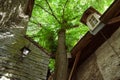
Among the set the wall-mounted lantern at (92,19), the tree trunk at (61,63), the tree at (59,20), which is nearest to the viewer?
the tree trunk at (61,63)

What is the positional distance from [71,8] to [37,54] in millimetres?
3682

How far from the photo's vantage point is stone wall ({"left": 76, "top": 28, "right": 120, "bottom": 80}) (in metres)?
6.25

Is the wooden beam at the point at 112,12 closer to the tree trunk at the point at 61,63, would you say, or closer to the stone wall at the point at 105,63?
the stone wall at the point at 105,63

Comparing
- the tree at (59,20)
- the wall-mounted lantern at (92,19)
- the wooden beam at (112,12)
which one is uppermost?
the tree at (59,20)

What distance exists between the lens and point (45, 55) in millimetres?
10172

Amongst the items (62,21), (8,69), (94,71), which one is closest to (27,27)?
(62,21)

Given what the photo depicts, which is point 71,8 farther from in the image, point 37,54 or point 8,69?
point 8,69

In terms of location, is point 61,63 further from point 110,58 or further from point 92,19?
point 92,19

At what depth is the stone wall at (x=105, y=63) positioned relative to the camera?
20.5 ft

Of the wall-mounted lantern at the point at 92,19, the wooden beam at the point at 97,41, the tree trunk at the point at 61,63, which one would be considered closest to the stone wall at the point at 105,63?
the wooden beam at the point at 97,41

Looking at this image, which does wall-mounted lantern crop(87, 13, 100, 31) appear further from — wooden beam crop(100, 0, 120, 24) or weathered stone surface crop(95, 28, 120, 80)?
weathered stone surface crop(95, 28, 120, 80)

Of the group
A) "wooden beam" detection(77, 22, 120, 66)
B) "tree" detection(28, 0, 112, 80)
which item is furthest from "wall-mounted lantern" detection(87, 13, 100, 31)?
"tree" detection(28, 0, 112, 80)

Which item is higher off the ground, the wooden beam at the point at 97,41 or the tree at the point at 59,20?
the tree at the point at 59,20

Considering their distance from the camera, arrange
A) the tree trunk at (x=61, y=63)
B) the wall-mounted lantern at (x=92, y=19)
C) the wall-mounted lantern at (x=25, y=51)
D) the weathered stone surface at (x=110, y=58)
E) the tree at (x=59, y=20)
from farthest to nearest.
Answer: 1. the tree at (x=59, y=20)
2. the wall-mounted lantern at (x=25, y=51)
3. the wall-mounted lantern at (x=92, y=19)
4. the tree trunk at (x=61, y=63)
5. the weathered stone surface at (x=110, y=58)
